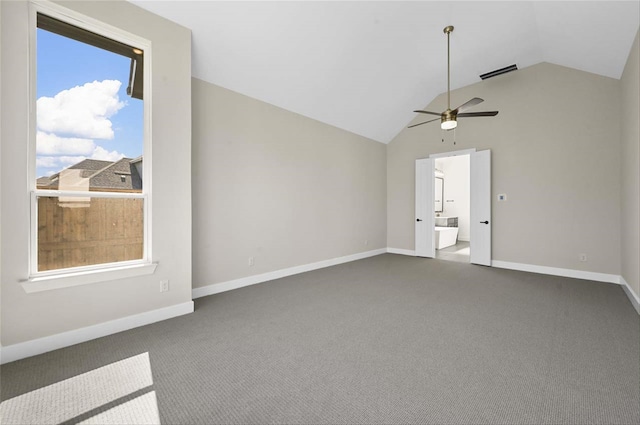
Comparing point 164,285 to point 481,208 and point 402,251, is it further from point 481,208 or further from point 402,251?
point 481,208

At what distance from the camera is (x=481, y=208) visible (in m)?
5.59

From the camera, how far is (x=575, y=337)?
250cm

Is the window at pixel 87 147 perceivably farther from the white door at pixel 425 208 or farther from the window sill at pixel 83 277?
the white door at pixel 425 208

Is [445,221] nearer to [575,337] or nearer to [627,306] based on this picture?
[627,306]

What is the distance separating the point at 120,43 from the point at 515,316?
5036 millimetres

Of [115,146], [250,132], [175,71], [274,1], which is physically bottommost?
[115,146]

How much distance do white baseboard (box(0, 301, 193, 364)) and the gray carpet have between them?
0.08 metres

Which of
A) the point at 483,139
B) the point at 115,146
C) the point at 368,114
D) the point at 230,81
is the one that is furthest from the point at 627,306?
the point at 115,146

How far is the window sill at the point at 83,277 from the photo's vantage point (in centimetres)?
219

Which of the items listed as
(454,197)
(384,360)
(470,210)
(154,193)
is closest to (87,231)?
(154,193)

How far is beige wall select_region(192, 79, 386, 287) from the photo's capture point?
3.69 metres

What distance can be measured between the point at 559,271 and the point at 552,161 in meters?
1.98

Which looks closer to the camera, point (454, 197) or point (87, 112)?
point (87, 112)

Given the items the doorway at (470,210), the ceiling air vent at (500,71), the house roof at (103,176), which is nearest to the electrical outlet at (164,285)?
the house roof at (103,176)
